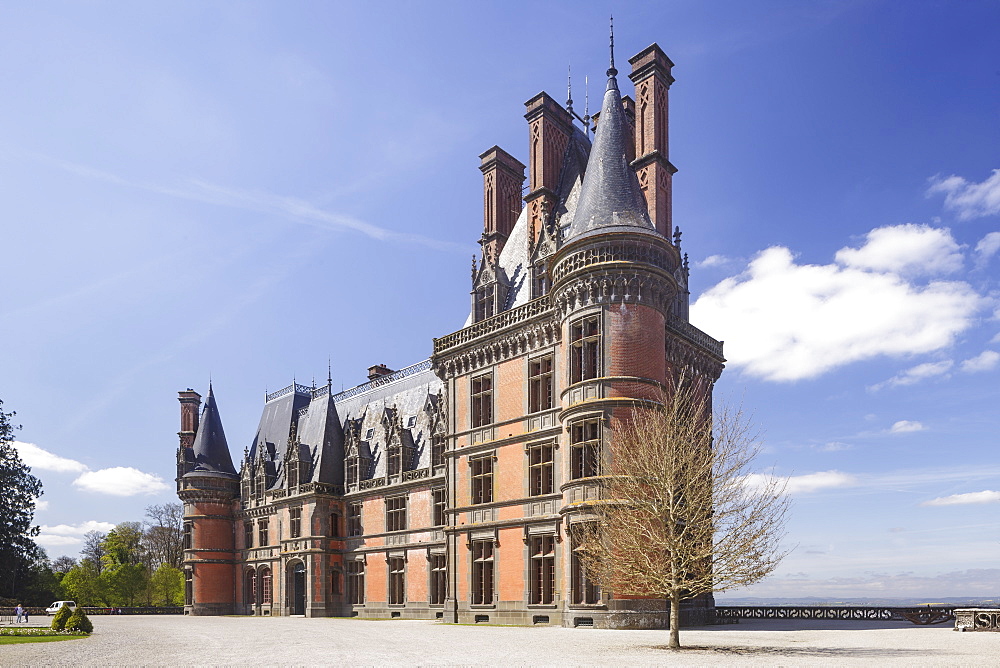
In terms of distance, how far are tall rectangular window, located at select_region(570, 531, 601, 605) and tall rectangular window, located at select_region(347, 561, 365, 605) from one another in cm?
2220

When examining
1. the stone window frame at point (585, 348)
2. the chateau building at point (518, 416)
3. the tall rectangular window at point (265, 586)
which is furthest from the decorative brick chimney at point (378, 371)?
the stone window frame at point (585, 348)

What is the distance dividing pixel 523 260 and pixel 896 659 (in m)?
27.5

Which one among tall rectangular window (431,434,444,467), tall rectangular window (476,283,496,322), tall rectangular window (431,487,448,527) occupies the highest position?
tall rectangular window (476,283,496,322)

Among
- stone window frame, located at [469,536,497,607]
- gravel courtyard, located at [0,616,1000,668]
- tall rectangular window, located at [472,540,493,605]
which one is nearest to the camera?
gravel courtyard, located at [0,616,1000,668]

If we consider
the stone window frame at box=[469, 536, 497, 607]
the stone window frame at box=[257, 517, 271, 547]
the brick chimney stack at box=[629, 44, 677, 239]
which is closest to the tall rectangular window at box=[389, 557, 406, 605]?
the stone window frame at box=[469, 536, 497, 607]

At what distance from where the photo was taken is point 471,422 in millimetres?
41562

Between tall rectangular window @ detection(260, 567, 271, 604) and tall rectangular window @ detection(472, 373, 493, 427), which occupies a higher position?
tall rectangular window @ detection(472, 373, 493, 427)

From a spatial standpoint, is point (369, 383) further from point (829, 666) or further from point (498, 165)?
point (829, 666)

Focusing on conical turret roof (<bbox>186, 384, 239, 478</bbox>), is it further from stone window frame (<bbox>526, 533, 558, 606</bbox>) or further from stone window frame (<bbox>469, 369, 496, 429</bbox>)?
stone window frame (<bbox>526, 533, 558, 606</bbox>)

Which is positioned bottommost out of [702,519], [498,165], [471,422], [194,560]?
[194,560]

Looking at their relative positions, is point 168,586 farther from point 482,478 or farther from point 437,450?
point 482,478

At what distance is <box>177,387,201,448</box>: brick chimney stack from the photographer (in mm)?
70125

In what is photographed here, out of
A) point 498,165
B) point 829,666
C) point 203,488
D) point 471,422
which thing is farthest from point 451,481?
point 203,488

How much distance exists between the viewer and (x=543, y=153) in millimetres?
42875
